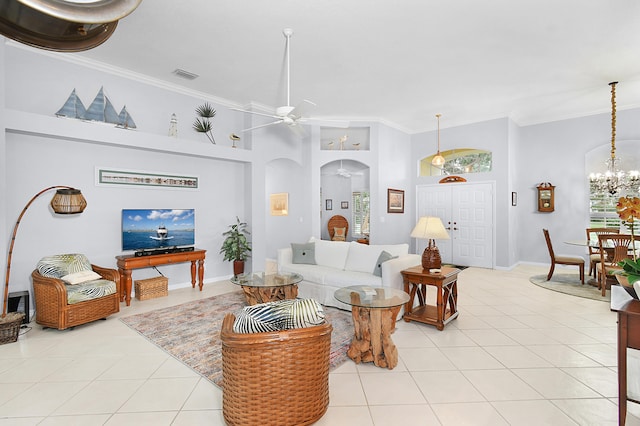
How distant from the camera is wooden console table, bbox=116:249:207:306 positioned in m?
4.33

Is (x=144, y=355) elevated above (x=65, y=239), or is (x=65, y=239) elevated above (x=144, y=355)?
(x=65, y=239)

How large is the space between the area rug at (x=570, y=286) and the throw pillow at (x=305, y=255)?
153 inches

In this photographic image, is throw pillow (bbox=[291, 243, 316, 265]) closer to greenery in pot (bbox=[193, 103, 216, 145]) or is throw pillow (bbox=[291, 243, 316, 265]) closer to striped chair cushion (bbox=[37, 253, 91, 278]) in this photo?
greenery in pot (bbox=[193, 103, 216, 145])

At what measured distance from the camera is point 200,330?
349 centimetres

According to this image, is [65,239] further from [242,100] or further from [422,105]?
[422,105]

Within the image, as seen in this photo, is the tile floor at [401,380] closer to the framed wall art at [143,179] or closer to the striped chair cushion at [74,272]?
the striped chair cushion at [74,272]

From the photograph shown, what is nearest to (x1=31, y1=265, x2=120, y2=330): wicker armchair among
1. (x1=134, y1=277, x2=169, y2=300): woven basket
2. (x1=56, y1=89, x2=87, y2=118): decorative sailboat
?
(x1=134, y1=277, x2=169, y2=300): woven basket

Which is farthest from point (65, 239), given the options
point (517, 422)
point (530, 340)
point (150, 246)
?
point (530, 340)

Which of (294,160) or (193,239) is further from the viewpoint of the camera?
(294,160)

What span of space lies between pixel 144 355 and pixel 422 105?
5.82 metres

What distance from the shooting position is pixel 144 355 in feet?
9.68

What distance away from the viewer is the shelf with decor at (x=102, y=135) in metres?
3.62

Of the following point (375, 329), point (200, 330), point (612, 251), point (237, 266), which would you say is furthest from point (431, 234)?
point (237, 266)

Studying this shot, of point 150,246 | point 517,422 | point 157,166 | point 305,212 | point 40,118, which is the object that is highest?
point 40,118
